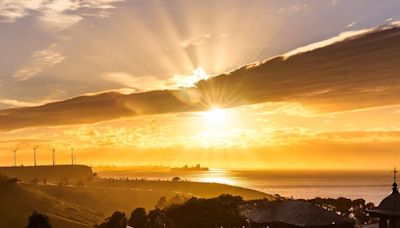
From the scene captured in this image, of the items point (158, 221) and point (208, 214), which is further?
point (208, 214)

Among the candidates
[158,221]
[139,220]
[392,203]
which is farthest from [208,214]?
[392,203]

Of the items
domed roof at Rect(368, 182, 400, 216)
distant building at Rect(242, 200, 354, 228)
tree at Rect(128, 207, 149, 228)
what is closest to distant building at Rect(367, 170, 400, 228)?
domed roof at Rect(368, 182, 400, 216)

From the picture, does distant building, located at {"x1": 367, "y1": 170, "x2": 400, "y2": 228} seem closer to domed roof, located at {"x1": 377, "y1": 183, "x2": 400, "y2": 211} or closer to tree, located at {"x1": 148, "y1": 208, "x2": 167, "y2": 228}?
domed roof, located at {"x1": 377, "y1": 183, "x2": 400, "y2": 211}

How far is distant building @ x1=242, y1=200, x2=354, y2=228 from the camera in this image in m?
61.0

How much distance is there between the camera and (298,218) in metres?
61.5

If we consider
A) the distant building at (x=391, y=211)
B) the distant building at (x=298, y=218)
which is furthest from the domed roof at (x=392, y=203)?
the distant building at (x=298, y=218)

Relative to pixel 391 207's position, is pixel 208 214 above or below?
below

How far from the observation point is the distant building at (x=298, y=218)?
6097 centimetres

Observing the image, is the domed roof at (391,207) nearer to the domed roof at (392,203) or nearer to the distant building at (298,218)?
the domed roof at (392,203)

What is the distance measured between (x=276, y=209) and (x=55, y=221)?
74.4 m

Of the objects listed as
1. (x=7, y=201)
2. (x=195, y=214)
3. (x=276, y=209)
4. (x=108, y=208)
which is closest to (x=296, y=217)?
(x=276, y=209)

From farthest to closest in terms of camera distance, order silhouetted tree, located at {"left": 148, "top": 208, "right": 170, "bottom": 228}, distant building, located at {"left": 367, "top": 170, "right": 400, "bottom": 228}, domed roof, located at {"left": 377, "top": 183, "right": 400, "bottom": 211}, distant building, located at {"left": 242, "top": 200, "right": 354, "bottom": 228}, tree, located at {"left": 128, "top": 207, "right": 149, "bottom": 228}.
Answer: tree, located at {"left": 128, "top": 207, "right": 149, "bottom": 228} < silhouetted tree, located at {"left": 148, "top": 208, "right": 170, "bottom": 228} < distant building, located at {"left": 242, "top": 200, "right": 354, "bottom": 228} < domed roof, located at {"left": 377, "top": 183, "right": 400, "bottom": 211} < distant building, located at {"left": 367, "top": 170, "right": 400, "bottom": 228}

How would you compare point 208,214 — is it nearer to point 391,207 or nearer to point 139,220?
point 139,220

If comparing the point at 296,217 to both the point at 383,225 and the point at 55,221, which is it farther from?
the point at 55,221
